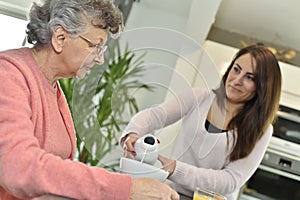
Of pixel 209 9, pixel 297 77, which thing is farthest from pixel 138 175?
pixel 297 77

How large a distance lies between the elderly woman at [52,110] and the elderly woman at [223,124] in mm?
172

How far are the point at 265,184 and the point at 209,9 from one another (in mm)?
1350

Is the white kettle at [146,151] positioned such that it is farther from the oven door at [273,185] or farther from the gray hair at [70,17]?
the oven door at [273,185]

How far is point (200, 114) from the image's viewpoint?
114cm

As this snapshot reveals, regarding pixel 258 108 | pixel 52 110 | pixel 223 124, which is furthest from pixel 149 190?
pixel 258 108

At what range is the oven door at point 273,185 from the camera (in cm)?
293

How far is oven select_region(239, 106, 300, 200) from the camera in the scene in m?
2.92

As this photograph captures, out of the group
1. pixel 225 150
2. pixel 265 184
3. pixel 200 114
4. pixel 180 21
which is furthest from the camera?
pixel 265 184

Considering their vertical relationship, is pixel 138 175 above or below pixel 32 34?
below

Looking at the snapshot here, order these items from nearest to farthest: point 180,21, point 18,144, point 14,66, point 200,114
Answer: point 18,144 → point 14,66 → point 200,114 → point 180,21

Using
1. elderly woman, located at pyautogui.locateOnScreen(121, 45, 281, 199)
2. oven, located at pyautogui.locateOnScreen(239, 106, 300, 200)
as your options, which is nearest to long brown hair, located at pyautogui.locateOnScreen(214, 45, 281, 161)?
elderly woman, located at pyautogui.locateOnScreen(121, 45, 281, 199)

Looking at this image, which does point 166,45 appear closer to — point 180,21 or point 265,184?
point 180,21

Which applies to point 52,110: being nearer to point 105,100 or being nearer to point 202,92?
point 105,100

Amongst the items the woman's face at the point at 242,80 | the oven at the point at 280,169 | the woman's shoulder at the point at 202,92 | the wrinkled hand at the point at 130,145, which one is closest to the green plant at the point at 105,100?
the wrinkled hand at the point at 130,145
